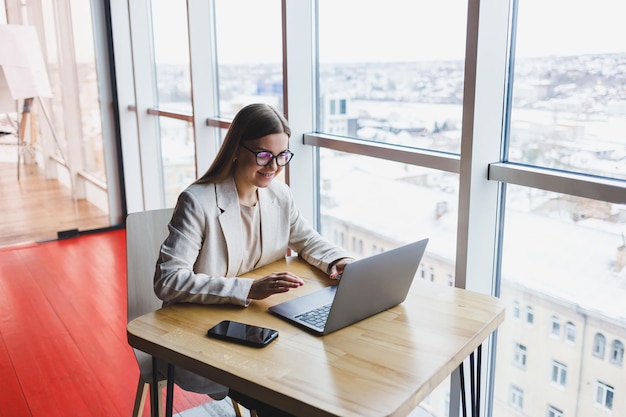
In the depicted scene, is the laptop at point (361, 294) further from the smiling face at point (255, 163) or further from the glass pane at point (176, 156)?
the glass pane at point (176, 156)

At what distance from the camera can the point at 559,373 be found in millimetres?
1949

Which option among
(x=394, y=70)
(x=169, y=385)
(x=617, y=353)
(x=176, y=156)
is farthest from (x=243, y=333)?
(x=176, y=156)

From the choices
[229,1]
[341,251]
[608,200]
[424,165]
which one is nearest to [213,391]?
[341,251]

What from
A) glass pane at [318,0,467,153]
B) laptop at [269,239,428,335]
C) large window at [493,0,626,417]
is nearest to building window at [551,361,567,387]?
large window at [493,0,626,417]

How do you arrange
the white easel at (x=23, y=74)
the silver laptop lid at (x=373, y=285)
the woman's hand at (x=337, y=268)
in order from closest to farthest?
1. the silver laptop lid at (x=373, y=285)
2. the woman's hand at (x=337, y=268)
3. the white easel at (x=23, y=74)

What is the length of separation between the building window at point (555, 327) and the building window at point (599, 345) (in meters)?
0.13

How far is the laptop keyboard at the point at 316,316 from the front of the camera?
4.90 feet

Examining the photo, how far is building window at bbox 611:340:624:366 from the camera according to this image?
1.74 m

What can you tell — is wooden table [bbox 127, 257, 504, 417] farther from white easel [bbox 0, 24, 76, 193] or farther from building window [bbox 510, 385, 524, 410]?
white easel [bbox 0, 24, 76, 193]

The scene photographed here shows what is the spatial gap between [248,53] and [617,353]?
2.65 m

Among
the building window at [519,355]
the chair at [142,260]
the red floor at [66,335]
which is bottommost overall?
the red floor at [66,335]

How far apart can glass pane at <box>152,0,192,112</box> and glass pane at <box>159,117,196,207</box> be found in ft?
0.48

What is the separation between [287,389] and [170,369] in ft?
1.64

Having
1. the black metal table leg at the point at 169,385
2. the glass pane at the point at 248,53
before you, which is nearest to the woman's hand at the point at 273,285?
the black metal table leg at the point at 169,385
